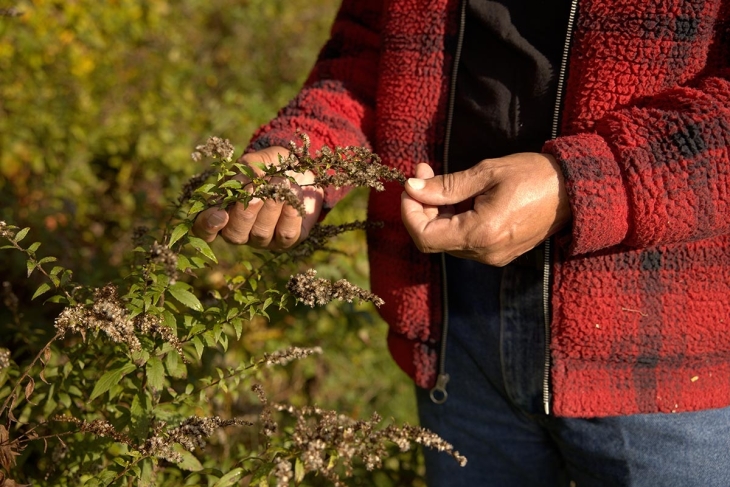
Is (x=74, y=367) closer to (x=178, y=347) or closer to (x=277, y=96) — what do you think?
(x=178, y=347)

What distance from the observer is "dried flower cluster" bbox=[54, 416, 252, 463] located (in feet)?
3.81

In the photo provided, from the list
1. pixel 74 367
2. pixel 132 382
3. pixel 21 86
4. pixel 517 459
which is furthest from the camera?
pixel 21 86

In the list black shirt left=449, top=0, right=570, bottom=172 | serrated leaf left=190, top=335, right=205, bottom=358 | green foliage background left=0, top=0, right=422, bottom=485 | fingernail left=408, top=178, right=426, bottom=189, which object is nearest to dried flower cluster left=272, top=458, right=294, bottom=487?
serrated leaf left=190, top=335, right=205, bottom=358

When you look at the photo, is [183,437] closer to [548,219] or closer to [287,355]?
[287,355]

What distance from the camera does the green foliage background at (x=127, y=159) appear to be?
270cm

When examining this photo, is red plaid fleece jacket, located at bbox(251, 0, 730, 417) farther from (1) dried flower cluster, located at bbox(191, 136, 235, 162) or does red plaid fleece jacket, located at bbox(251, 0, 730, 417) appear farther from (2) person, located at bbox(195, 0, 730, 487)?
(1) dried flower cluster, located at bbox(191, 136, 235, 162)

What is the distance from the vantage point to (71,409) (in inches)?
57.3

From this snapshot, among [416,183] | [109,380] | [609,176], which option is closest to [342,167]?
[416,183]

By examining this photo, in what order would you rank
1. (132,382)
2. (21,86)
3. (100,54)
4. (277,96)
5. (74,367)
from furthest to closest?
(277,96) → (100,54) → (21,86) → (74,367) → (132,382)

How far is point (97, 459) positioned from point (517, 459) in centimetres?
101

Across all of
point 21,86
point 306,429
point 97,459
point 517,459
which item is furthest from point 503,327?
point 21,86

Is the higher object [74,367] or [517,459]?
[74,367]

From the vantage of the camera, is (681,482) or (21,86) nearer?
(681,482)

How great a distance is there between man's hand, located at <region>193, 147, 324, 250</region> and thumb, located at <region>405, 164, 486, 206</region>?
9.7 inches
